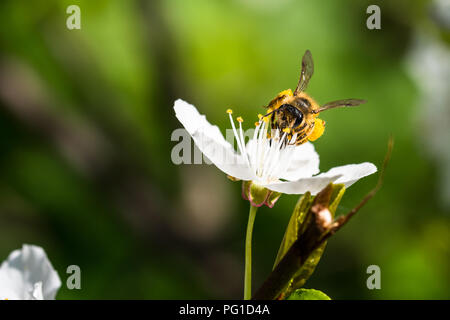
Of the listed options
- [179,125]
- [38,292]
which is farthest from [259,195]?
[179,125]

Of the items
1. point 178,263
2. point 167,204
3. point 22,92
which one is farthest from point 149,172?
point 22,92

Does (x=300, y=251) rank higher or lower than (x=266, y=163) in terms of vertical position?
lower

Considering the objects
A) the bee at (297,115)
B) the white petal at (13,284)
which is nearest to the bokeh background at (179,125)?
the bee at (297,115)

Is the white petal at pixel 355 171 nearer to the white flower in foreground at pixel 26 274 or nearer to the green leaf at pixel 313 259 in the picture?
the green leaf at pixel 313 259

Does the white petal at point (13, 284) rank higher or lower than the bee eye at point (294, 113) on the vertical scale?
lower

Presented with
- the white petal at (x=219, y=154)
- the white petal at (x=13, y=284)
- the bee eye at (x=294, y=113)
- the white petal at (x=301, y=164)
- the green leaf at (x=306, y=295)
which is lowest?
the green leaf at (x=306, y=295)

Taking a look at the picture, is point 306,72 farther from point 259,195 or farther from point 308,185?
point 308,185
